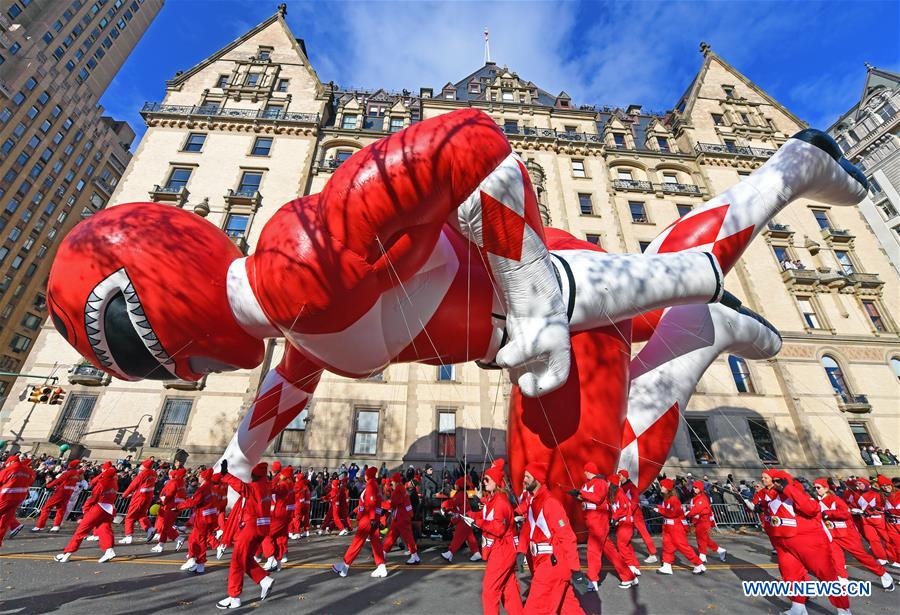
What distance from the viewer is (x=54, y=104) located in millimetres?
40281

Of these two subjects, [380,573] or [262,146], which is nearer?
[380,573]

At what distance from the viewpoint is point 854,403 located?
1667 centimetres

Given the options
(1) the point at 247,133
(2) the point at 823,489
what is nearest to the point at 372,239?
(2) the point at 823,489

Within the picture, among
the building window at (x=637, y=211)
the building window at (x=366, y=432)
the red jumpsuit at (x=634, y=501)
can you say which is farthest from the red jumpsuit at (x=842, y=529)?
the building window at (x=637, y=211)

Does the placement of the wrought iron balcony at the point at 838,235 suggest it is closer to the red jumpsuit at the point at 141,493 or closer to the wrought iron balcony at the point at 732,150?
the wrought iron balcony at the point at 732,150

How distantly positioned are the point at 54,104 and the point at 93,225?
185 ft

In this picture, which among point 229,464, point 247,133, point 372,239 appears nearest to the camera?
point 372,239

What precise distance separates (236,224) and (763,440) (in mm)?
24995

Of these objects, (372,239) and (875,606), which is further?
(875,606)

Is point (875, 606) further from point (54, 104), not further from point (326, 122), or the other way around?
point (54, 104)

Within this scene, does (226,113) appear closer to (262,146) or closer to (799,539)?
(262,146)

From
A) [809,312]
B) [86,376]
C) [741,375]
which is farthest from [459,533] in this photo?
A: [809,312]

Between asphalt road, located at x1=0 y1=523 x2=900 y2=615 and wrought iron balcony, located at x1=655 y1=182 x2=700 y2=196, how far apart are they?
18750 mm

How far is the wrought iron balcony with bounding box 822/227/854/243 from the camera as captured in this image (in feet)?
67.5
